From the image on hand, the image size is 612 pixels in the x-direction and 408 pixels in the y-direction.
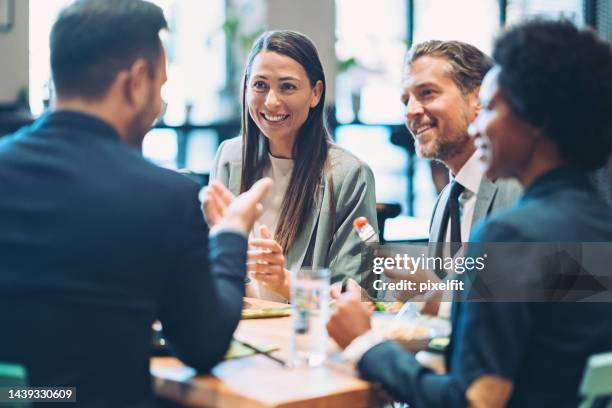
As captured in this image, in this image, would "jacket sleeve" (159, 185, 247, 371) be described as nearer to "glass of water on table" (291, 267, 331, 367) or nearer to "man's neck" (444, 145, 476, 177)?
"glass of water on table" (291, 267, 331, 367)

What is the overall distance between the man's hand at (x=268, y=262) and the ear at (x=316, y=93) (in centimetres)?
66

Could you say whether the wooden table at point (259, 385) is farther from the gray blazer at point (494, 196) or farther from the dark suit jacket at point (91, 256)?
the gray blazer at point (494, 196)

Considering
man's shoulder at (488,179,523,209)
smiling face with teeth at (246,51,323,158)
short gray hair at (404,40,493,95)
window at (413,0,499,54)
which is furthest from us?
window at (413,0,499,54)

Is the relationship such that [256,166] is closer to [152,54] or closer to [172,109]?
[152,54]

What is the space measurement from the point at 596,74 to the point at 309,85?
1.54 m

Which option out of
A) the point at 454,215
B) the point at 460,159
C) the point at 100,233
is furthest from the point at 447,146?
the point at 100,233

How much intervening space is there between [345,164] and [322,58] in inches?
151

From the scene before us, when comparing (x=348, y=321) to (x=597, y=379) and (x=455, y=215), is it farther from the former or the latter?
(x=455, y=215)

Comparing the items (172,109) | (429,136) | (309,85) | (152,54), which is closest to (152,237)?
(152,54)

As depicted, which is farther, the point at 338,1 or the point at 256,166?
the point at 338,1

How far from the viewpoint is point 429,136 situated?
2.41m

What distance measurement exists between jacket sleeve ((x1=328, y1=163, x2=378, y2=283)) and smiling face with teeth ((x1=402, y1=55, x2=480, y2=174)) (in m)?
0.36

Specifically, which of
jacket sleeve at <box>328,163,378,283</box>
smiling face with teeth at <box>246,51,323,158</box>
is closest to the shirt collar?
jacket sleeve at <box>328,163,378,283</box>

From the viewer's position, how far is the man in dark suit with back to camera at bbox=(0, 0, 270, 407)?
1.26m
